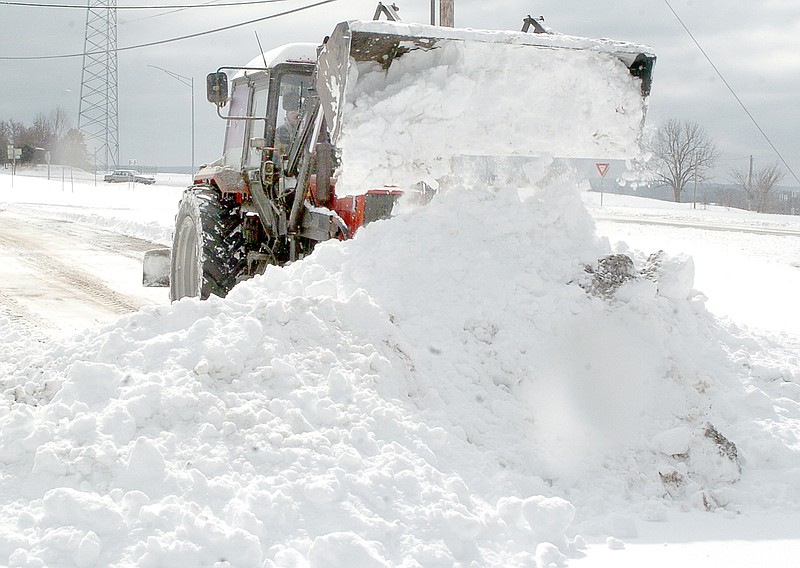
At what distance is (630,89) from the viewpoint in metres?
5.64

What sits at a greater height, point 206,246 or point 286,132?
point 286,132

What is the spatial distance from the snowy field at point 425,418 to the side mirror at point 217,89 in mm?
2202

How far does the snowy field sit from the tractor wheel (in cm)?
174

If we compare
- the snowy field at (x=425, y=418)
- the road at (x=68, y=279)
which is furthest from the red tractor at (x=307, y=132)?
the road at (x=68, y=279)

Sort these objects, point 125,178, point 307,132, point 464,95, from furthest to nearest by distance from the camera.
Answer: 1. point 125,178
2. point 307,132
3. point 464,95

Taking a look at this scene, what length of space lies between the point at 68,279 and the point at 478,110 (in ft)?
21.8

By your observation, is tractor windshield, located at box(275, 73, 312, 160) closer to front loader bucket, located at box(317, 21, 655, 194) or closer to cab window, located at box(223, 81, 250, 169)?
cab window, located at box(223, 81, 250, 169)

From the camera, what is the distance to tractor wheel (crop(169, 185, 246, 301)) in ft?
20.9

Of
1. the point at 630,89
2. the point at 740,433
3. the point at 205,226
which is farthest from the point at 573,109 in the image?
the point at 205,226

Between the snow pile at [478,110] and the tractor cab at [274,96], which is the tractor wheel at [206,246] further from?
the snow pile at [478,110]

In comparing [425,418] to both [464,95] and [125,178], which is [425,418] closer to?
[464,95]

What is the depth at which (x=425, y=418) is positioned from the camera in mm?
3689

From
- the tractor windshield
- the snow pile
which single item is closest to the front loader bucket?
the snow pile

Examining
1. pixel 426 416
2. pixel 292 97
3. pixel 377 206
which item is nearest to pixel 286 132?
pixel 292 97
